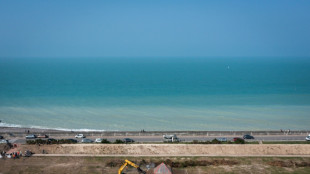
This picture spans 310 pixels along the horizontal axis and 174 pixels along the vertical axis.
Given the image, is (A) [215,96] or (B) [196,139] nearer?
(B) [196,139]

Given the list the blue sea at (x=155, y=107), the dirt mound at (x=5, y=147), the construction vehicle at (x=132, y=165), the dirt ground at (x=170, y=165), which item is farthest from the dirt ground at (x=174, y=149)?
the blue sea at (x=155, y=107)

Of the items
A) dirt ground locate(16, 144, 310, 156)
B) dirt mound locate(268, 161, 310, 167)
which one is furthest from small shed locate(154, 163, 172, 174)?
dirt mound locate(268, 161, 310, 167)

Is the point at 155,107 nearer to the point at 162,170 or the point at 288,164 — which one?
the point at 288,164

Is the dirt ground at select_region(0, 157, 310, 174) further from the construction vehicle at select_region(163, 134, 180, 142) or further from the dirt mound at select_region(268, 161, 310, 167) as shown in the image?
the construction vehicle at select_region(163, 134, 180, 142)

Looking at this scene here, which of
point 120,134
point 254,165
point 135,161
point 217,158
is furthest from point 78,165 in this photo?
point 254,165

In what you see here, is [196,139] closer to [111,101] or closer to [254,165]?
[254,165]

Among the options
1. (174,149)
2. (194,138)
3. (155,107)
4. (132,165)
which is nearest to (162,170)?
(132,165)
